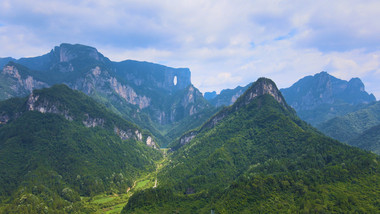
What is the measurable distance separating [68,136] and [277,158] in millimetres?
A: 159233

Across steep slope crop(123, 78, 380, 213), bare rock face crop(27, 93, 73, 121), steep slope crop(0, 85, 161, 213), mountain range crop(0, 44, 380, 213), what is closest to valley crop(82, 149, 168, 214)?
mountain range crop(0, 44, 380, 213)

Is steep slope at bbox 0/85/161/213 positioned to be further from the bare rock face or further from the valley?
the valley

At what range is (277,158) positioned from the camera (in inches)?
5256

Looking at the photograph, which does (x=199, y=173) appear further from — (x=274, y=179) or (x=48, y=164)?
(x=48, y=164)

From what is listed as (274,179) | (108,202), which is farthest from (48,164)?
(274,179)

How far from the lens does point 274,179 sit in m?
97.8

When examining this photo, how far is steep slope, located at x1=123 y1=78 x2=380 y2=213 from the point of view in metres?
85.1

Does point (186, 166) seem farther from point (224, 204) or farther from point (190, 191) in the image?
point (224, 204)

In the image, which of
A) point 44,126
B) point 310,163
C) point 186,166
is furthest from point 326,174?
point 44,126

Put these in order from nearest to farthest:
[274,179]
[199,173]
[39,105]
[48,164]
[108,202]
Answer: [274,179], [108,202], [199,173], [48,164], [39,105]

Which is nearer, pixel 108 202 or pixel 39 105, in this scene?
pixel 108 202

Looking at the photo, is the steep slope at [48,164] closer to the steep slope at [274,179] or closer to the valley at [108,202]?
the valley at [108,202]

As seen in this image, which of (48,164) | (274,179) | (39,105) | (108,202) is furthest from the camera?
(39,105)

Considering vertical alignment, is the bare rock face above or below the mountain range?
above
